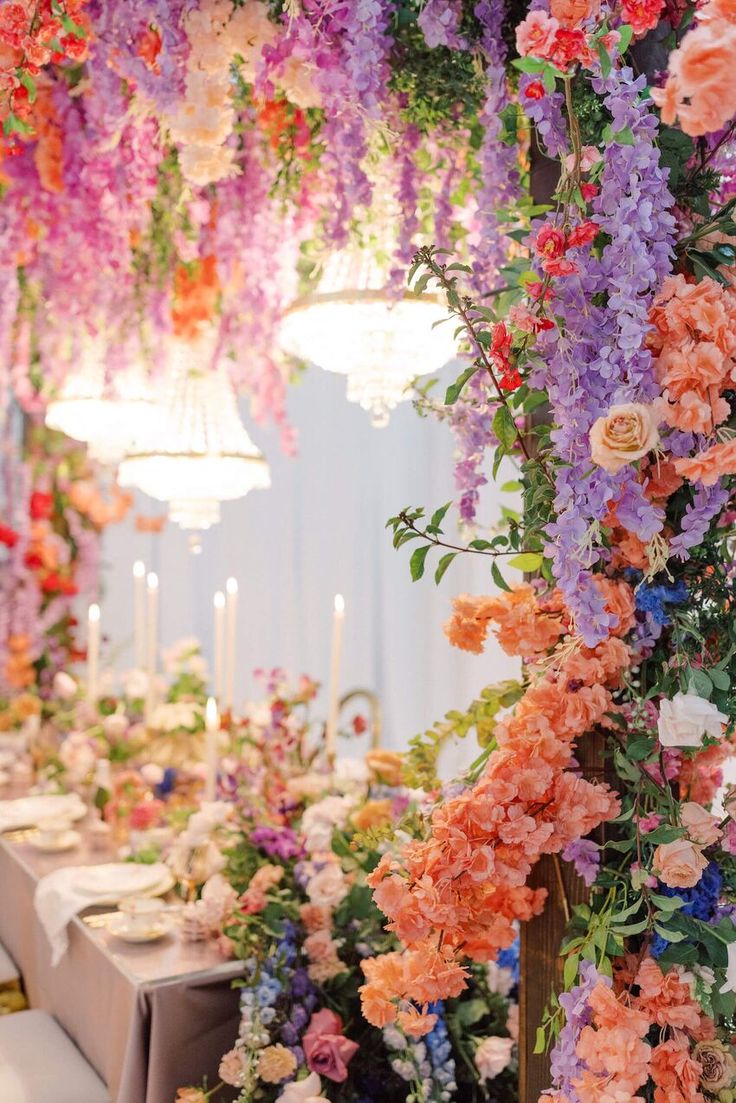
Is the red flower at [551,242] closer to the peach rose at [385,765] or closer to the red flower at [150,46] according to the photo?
the red flower at [150,46]

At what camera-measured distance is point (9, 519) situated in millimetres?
4598

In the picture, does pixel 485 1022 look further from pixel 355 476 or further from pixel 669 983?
pixel 355 476

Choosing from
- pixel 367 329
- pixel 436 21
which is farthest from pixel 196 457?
pixel 436 21

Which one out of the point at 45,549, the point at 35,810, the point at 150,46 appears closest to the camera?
the point at 150,46

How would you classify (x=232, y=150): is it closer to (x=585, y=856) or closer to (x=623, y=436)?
(x=623, y=436)

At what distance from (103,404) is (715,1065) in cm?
232

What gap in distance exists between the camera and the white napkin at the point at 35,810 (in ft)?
8.98

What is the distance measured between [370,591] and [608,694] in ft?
9.06

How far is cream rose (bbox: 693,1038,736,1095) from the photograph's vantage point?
1156 millimetres

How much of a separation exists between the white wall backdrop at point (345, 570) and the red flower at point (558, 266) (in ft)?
6.37

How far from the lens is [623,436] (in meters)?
1.02

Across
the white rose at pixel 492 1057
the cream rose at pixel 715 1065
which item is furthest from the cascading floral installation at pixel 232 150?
the white rose at pixel 492 1057

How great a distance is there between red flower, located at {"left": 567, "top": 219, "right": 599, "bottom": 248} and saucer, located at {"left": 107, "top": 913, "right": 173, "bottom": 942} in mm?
1530

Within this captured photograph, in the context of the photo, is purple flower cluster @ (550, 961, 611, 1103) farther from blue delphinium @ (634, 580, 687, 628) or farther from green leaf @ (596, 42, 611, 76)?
green leaf @ (596, 42, 611, 76)
